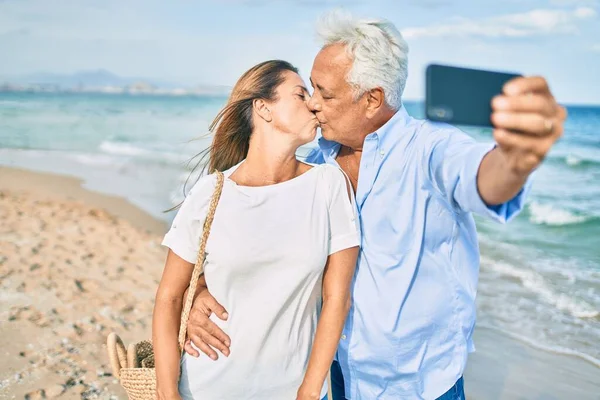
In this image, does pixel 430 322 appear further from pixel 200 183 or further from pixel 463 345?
pixel 200 183

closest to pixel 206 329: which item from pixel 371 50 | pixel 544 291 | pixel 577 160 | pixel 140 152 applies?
pixel 371 50

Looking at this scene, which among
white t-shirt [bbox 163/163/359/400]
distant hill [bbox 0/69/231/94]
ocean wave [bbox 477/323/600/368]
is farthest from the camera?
distant hill [bbox 0/69/231/94]

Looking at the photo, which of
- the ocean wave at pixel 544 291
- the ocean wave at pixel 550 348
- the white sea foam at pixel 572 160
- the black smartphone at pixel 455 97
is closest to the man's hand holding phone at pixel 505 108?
the black smartphone at pixel 455 97

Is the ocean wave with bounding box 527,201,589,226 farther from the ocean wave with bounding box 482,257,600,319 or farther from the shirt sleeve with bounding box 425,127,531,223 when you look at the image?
the shirt sleeve with bounding box 425,127,531,223

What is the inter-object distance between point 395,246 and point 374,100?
645mm

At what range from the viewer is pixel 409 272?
2.57 m

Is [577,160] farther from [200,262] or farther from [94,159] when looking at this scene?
[200,262]

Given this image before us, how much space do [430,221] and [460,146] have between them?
38 centimetres

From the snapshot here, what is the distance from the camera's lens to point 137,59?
58094mm

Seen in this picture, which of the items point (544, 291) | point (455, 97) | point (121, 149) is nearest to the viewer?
point (455, 97)

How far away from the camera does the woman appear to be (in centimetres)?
253

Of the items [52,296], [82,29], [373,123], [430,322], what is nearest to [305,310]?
[430,322]

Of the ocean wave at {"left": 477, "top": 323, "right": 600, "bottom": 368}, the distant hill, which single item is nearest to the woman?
the ocean wave at {"left": 477, "top": 323, "right": 600, "bottom": 368}

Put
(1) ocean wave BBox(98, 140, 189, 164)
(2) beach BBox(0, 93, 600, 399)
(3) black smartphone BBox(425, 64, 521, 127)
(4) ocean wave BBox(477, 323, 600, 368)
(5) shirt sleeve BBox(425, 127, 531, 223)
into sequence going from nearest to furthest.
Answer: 1. (3) black smartphone BBox(425, 64, 521, 127)
2. (5) shirt sleeve BBox(425, 127, 531, 223)
3. (2) beach BBox(0, 93, 600, 399)
4. (4) ocean wave BBox(477, 323, 600, 368)
5. (1) ocean wave BBox(98, 140, 189, 164)
